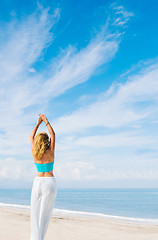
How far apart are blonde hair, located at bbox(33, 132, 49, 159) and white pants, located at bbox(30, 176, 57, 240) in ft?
1.35

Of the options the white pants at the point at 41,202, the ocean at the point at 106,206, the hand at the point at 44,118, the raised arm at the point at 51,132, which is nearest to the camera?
the white pants at the point at 41,202

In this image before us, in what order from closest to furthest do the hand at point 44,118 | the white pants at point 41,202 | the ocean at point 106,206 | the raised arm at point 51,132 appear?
1. the white pants at point 41,202
2. the raised arm at point 51,132
3. the hand at point 44,118
4. the ocean at point 106,206

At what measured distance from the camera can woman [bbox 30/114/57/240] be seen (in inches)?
165

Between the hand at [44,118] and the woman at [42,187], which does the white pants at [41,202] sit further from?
the hand at [44,118]

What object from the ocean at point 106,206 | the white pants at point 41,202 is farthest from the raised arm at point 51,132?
the ocean at point 106,206

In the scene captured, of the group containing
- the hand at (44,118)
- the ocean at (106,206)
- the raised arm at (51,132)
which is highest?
the hand at (44,118)

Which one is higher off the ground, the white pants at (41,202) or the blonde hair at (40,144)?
the blonde hair at (40,144)

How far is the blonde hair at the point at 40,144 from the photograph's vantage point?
423 centimetres

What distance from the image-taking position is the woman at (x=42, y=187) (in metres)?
4.20

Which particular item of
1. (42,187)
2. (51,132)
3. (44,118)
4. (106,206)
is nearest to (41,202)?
(42,187)

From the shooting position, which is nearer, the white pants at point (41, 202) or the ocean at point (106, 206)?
the white pants at point (41, 202)

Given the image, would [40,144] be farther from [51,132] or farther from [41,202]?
[41,202]

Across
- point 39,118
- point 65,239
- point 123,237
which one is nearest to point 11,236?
point 65,239

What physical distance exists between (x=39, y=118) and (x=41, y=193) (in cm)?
134
